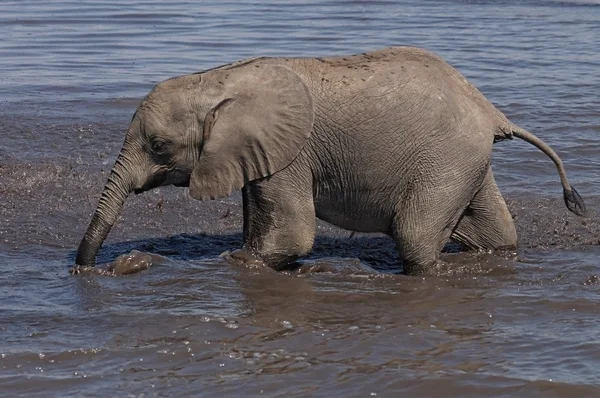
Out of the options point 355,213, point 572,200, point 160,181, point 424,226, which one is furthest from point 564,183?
point 160,181

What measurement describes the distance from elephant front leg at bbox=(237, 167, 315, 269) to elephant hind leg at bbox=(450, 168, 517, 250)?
124 centimetres

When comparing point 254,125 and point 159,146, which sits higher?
point 254,125

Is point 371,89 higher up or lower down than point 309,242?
higher up

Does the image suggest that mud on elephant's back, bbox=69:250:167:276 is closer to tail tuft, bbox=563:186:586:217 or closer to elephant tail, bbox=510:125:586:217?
elephant tail, bbox=510:125:586:217

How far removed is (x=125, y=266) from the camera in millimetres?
8234

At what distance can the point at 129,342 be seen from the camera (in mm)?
6906

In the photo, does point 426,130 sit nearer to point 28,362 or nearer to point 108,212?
point 108,212

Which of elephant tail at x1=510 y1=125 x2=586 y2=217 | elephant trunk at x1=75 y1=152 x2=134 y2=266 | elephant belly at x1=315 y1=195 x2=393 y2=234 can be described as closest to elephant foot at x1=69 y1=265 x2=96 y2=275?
elephant trunk at x1=75 y1=152 x2=134 y2=266

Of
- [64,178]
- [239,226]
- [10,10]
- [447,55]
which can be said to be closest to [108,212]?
[239,226]

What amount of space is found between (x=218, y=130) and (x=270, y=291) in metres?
1.09

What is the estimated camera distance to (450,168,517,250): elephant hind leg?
8.49m

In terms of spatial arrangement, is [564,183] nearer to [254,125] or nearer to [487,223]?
[487,223]

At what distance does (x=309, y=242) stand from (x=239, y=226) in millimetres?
1731

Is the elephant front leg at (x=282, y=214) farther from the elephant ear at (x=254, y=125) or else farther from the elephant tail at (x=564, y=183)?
the elephant tail at (x=564, y=183)
